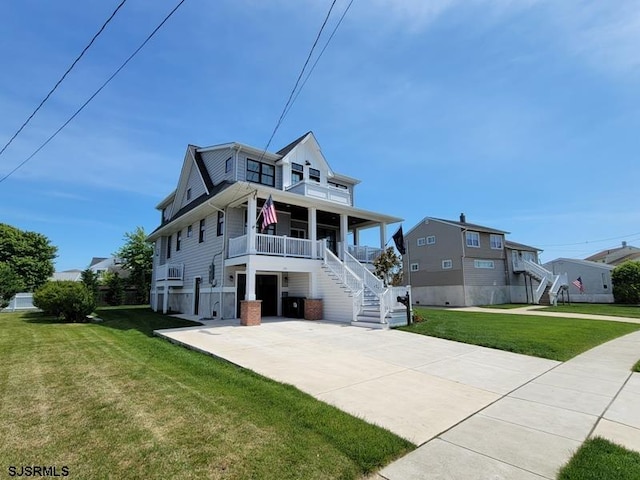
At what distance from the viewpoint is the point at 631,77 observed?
8.86 meters

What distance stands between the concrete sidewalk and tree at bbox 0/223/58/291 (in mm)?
36525

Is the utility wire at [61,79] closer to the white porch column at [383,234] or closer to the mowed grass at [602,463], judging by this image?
the mowed grass at [602,463]

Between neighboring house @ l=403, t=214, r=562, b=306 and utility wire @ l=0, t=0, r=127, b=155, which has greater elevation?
utility wire @ l=0, t=0, r=127, b=155

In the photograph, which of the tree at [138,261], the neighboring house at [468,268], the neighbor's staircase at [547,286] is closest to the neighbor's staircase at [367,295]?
the neighboring house at [468,268]

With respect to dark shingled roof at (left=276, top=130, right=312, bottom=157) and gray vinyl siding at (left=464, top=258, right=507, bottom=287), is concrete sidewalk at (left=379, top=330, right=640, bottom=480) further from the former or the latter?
gray vinyl siding at (left=464, top=258, right=507, bottom=287)

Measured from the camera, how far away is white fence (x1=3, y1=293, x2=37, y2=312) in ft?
63.5

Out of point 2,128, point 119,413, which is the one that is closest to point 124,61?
point 2,128

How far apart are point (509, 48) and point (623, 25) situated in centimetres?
209

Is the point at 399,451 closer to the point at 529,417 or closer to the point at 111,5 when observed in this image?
the point at 529,417

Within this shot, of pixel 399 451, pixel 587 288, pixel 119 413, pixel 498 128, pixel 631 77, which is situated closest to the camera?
pixel 399 451

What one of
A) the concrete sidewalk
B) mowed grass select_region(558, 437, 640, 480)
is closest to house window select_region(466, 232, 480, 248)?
the concrete sidewalk

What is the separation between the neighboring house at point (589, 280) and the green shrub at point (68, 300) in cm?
3824

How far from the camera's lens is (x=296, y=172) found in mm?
18641

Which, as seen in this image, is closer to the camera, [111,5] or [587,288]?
[111,5]
